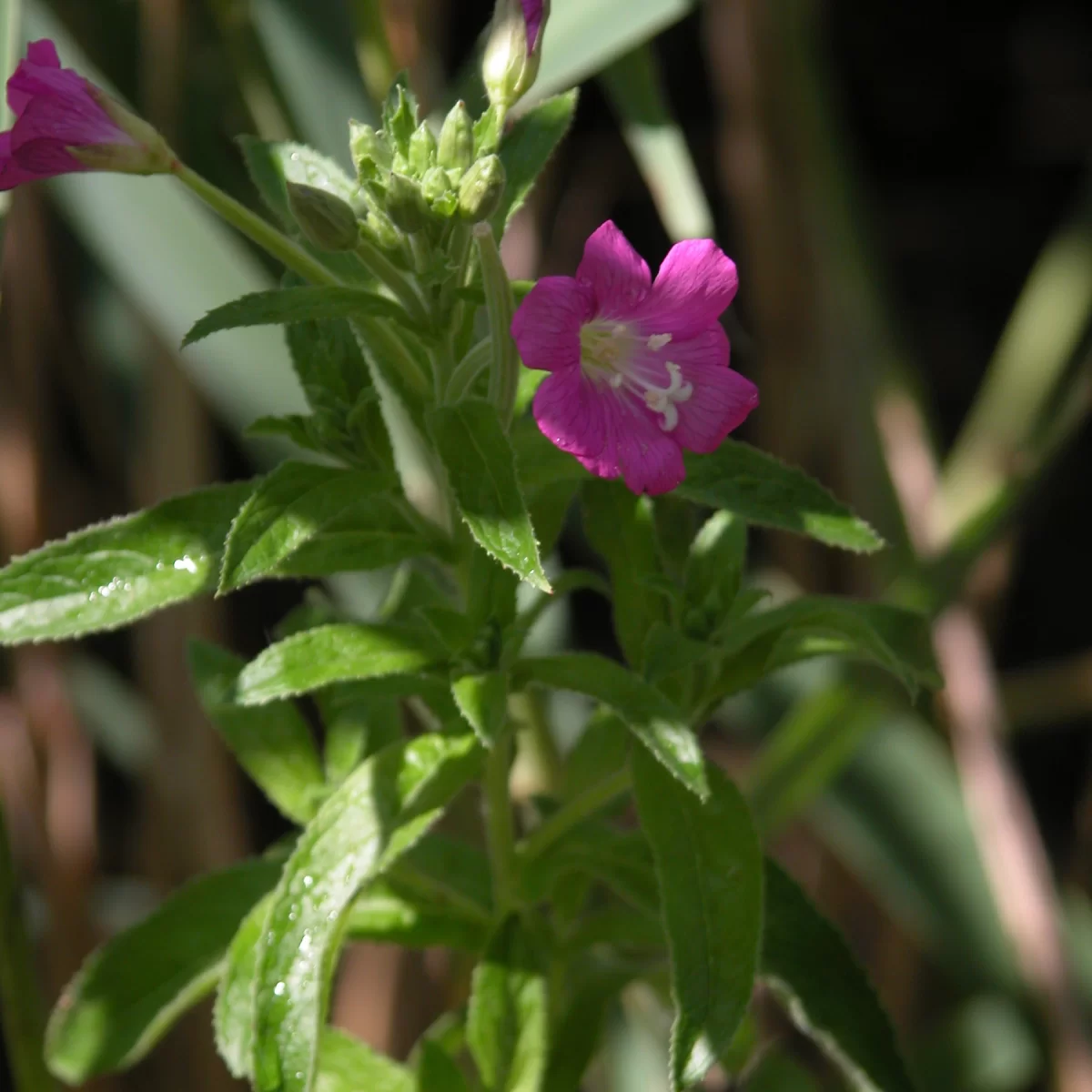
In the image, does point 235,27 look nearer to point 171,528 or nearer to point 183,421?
point 183,421

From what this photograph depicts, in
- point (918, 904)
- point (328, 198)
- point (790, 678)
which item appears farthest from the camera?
point (790, 678)

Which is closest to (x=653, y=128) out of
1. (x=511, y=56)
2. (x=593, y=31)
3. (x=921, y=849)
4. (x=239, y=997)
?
(x=593, y=31)

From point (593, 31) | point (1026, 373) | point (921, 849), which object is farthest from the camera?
point (1026, 373)

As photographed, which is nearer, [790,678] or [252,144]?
[252,144]

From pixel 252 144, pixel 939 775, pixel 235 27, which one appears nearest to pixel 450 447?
pixel 252 144

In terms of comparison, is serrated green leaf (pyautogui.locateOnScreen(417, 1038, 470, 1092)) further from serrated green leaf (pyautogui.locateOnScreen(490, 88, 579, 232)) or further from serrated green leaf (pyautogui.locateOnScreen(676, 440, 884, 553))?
serrated green leaf (pyautogui.locateOnScreen(490, 88, 579, 232))

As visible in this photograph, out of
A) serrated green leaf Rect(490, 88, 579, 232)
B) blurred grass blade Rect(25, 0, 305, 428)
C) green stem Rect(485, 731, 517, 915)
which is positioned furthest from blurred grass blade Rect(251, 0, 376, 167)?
green stem Rect(485, 731, 517, 915)

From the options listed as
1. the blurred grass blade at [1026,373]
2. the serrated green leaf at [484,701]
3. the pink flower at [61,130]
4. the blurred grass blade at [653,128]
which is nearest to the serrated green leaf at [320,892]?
the serrated green leaf at [484,701]

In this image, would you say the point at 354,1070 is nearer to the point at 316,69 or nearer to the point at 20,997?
the point at 20,997
